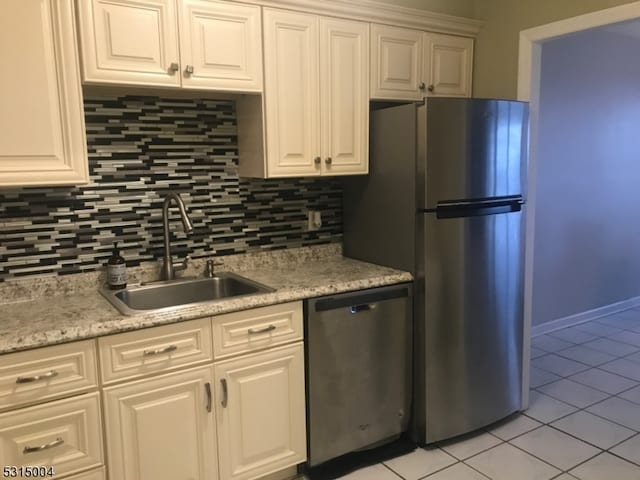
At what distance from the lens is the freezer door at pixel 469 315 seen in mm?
2406

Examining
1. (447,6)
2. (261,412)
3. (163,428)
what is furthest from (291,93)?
(163,428)

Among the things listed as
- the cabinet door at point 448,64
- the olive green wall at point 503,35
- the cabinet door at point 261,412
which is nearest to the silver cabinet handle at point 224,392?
the cabinet door at point 261,412

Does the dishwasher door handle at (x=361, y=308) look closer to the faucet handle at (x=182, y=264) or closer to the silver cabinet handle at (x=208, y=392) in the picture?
the silver cabinet handle at (x=208, y=392)

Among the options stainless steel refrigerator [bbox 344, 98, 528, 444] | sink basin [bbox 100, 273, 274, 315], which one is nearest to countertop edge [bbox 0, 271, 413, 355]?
sink basin [bbox 100, 273, 274, 315]

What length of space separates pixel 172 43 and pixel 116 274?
3.23 ft

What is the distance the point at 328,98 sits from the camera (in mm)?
2457

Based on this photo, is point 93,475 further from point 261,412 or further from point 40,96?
point 40,96

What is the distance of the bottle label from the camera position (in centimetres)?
223

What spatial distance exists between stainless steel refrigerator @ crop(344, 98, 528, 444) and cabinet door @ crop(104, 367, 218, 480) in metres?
1.03

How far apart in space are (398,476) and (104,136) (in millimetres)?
1977

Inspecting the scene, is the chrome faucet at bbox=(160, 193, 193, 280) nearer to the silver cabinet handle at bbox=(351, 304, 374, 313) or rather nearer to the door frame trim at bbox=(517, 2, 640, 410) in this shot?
the silver cabinet handle at bbox=(351, 304, 374, 313)

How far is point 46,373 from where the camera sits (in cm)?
168

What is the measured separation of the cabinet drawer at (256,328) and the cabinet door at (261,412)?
0.14 feet

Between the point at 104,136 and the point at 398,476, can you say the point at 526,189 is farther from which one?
the point at 104,136
